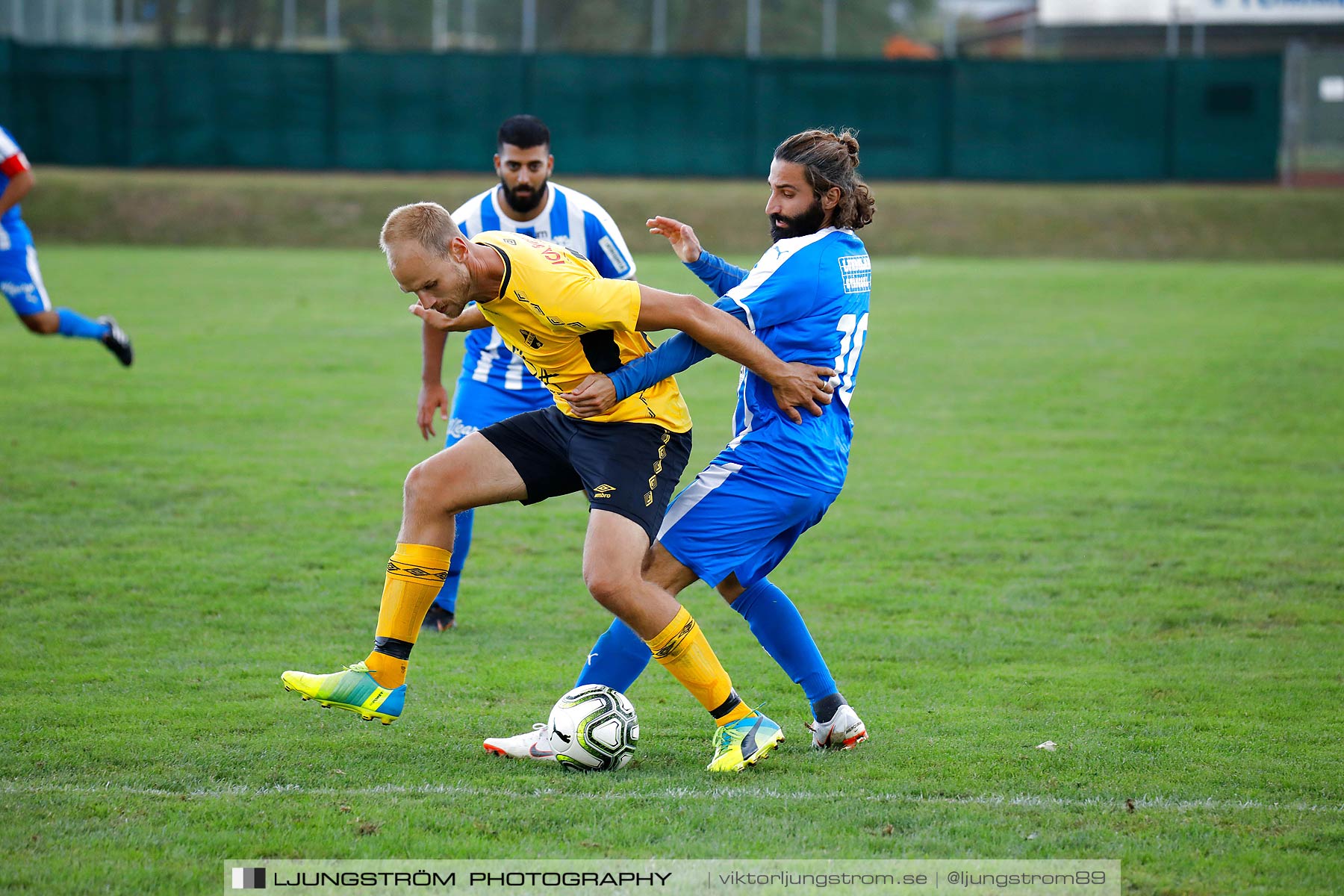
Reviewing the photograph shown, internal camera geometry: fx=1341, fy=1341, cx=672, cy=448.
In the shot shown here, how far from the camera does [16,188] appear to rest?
949 centimetres

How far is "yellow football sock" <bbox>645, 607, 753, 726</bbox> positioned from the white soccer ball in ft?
0.76

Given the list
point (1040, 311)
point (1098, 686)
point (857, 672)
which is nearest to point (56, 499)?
point (857, 672)

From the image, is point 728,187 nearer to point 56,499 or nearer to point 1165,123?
point 1165,123

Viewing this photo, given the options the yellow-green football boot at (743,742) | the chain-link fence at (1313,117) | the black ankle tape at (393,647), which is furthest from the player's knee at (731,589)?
the chain-link fence at (1313,117)

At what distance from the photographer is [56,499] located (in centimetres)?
810

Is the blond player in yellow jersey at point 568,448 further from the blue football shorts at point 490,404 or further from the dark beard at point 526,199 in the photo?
the dark beard at point 526,199

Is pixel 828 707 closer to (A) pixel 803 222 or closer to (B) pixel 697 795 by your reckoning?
(B) pixel 697 795

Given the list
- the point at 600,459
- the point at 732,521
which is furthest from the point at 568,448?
the point at 732,521

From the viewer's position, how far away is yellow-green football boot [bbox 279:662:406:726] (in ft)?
14.1

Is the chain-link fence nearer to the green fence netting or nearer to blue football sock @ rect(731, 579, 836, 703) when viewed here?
the green fence netting

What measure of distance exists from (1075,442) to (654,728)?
6.27 meters

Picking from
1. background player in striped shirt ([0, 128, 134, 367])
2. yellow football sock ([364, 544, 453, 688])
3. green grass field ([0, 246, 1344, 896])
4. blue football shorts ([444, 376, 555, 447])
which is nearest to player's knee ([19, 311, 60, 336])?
background player in striped shirt ([0, 128, 134, 367])

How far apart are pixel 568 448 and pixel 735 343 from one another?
74cm

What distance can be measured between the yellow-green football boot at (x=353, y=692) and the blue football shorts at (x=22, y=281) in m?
6.96
